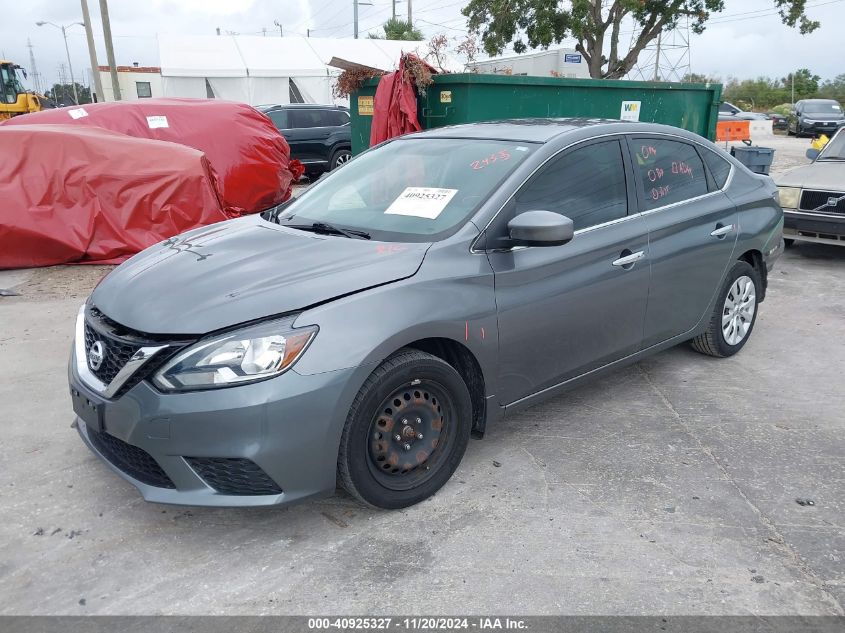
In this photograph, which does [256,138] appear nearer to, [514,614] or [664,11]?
[514,614]


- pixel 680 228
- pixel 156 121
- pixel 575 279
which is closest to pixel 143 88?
pixel 156 121

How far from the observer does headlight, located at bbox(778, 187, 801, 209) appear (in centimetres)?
775

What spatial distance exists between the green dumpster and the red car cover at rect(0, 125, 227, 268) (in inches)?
105

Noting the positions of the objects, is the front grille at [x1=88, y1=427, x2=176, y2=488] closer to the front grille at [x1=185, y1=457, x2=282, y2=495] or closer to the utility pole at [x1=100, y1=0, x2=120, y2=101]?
the front grille at [x1=185, y1=457, x2=282, y2=495]

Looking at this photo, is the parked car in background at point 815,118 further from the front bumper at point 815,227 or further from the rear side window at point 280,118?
the front bumper at point 815,227

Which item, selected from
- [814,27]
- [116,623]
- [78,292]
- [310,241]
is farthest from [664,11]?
[116,623]

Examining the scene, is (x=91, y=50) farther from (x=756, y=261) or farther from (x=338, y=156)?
(x=756, y=261)

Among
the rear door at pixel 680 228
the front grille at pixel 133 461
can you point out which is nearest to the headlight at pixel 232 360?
the front grille at pixel 133 461

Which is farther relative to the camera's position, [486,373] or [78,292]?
[78,292]

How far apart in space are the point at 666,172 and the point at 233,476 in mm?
3093

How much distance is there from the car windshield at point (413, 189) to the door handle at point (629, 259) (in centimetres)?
77

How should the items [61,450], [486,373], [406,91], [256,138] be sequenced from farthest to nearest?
[256,138] < [406,91] < [61,450] < [486,373]

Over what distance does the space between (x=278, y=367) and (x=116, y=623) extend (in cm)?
103

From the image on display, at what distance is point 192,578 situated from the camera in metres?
2.65
